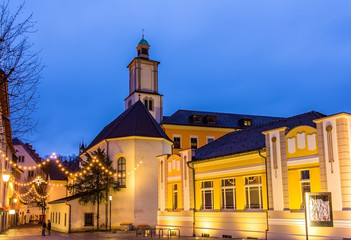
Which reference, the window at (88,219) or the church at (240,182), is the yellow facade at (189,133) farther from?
the window at (88,219)

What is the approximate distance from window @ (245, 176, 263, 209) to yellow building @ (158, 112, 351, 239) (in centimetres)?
6

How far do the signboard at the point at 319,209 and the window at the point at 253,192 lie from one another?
6.94 meters

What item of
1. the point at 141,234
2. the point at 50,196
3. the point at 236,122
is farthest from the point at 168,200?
the point at 50,196

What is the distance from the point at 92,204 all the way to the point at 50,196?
31.6 metres

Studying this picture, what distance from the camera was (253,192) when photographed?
75.0ft

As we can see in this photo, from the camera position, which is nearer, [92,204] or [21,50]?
[21,50]

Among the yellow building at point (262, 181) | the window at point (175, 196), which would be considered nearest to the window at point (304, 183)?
the yellow building at point (262, 181)

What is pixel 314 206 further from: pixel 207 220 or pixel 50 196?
pixel 50 196

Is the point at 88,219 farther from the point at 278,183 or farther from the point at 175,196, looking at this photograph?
the point at 278,183

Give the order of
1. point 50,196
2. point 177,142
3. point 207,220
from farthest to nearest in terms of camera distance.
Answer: point 50,196 → point 177,142 → point 207,220

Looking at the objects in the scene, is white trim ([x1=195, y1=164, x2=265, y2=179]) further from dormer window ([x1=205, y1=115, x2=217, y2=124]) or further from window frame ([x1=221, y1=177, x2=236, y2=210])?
dormer window ([x1=205, y1=115, x2=217, y2=124])

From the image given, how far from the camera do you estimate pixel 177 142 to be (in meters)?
56.9

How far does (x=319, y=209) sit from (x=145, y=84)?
45700 mm

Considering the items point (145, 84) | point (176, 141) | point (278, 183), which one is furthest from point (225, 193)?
point (145, 84)
